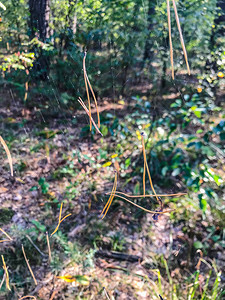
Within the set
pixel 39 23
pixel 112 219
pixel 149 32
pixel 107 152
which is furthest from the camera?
pixel 107 152

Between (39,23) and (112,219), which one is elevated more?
(39,23)

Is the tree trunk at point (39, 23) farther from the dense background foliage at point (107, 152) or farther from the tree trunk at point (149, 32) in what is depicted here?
the tree trunk at point (149, 32)

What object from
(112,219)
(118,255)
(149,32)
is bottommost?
(118,255)

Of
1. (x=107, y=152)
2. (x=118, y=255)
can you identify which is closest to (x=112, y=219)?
(x=118, y=255)

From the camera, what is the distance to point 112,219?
159 centimetres

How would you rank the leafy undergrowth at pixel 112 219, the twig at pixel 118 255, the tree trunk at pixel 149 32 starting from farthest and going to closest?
the tree trunk at pixel 149 32, the twig at pixel 118 255, the leafy undergrowth at pixel 112 219

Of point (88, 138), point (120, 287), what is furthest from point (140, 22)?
point (120, 287)

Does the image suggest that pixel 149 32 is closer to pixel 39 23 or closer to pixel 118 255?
pixel 39 23

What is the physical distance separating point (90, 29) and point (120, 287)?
1451mm

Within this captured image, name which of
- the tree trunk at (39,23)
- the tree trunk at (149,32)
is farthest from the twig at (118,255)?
the tree trunk at (149,32)

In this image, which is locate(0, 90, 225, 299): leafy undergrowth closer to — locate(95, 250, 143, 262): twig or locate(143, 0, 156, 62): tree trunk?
locate(95, 250, 143, 262): twig

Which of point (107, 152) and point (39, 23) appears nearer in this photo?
point (39, 23)

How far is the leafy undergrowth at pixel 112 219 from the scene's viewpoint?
1.25m

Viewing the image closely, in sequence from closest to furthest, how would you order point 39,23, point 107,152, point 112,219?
1. point 39,23
2. point 112,219
3. point 107,152
